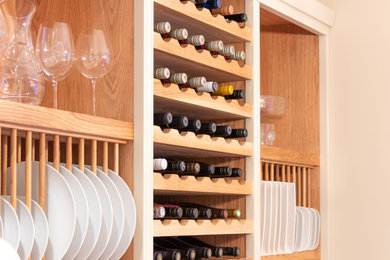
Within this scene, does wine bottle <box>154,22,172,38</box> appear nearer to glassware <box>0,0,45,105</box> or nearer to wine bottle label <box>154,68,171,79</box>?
wine bottle label <box>154,68,171,79</box>

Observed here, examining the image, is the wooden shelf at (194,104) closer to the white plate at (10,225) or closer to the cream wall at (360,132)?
the white plate at (10,225)

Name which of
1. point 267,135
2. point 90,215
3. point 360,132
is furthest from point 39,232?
point 360,132

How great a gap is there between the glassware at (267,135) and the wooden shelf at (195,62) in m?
0.39

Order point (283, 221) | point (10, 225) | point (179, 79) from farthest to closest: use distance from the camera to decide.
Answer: point (283, 221) → point (179, 79) → point (10, 225)

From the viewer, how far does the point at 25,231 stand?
4.40 feet

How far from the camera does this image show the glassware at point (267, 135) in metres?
2.48

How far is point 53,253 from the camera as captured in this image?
141 cm

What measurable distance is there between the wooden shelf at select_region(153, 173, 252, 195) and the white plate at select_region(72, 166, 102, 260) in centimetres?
21

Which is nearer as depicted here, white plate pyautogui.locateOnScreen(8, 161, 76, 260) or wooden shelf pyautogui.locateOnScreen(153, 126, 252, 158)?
white plate pyautogui.locateOnScreen(8, 161, 76, 260)

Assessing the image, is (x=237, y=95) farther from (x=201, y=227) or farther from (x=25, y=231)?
(x=25, y=231)

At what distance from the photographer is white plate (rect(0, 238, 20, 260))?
1.18 m

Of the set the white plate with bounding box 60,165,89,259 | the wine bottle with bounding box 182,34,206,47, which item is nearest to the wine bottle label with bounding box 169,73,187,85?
the wine bottle with bounding box 182,34,206,47

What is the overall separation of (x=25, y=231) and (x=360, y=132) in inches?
62.7

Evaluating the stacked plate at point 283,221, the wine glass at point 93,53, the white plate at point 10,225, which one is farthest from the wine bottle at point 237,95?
the white plate at point 10,225
